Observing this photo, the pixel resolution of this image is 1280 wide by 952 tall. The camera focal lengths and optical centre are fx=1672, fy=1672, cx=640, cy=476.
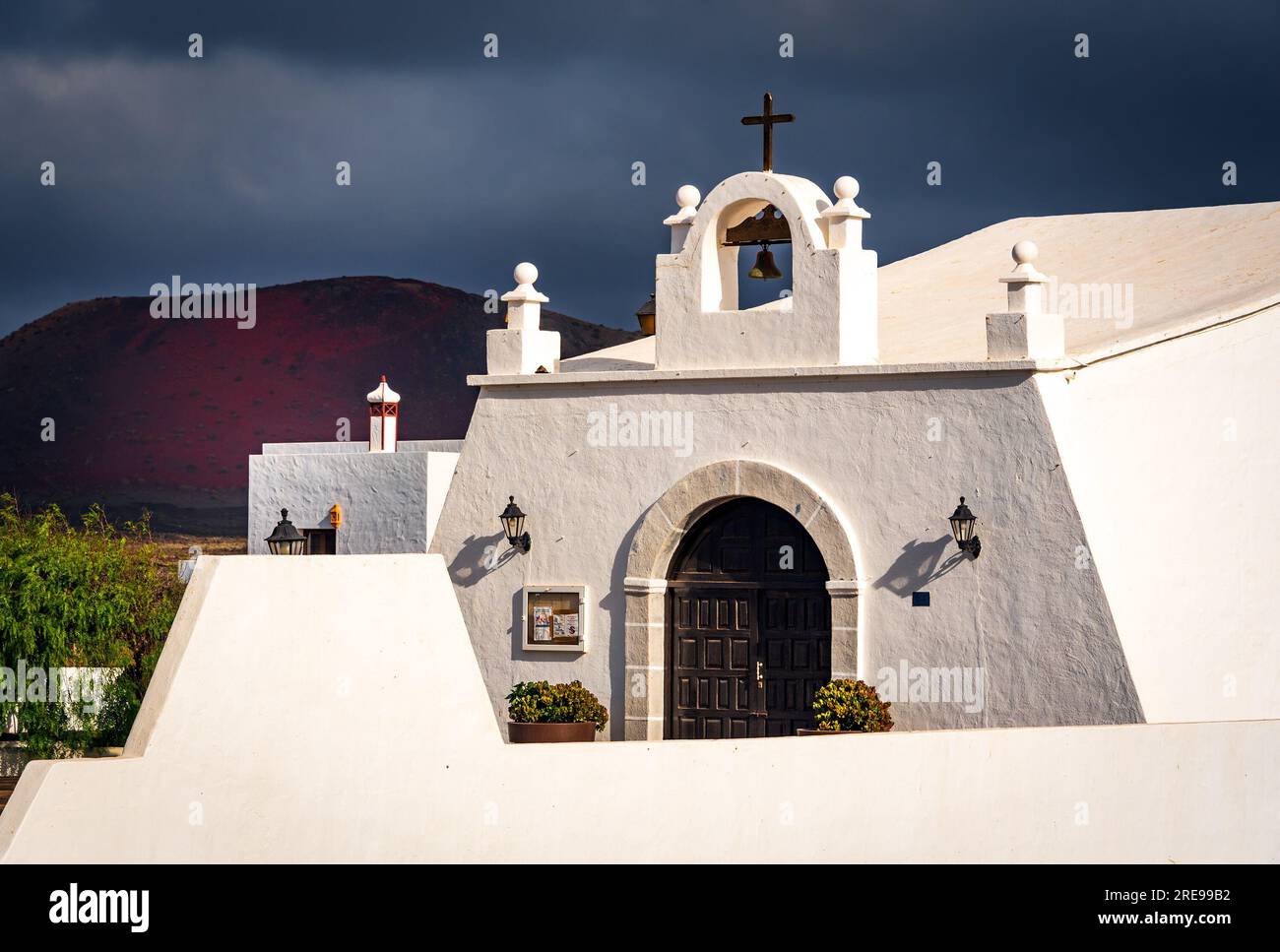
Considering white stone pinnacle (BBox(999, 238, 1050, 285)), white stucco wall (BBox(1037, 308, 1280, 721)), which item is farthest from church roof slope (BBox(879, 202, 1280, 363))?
white stone pinnacle (BBox(999, 238, 1050, 285))

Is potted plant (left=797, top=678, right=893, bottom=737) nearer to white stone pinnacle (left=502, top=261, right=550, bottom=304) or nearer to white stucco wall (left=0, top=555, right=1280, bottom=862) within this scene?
white stucco wall (left=0, top=555, right=1280, bottom=862)

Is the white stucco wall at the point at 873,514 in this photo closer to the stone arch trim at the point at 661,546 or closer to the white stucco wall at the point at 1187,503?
Result: the stone arch trim at the point at 661,546

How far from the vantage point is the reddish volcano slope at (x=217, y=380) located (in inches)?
2416

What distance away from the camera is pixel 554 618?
50.3 ft

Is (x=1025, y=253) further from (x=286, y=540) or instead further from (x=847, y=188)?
(x=286, y=540)

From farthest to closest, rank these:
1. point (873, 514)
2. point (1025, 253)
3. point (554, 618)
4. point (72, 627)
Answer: point (72, 627), point (554, 618), point (873, 514), point (1025, 253)

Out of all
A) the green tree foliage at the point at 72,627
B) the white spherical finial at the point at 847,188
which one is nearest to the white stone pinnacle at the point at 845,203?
the white spherical finial at the point at 847,188

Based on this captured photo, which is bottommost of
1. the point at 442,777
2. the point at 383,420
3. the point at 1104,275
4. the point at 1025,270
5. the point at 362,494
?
the point at 442,777

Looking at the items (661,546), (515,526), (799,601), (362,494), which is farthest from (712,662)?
(362,494)

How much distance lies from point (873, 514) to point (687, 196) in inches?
144
